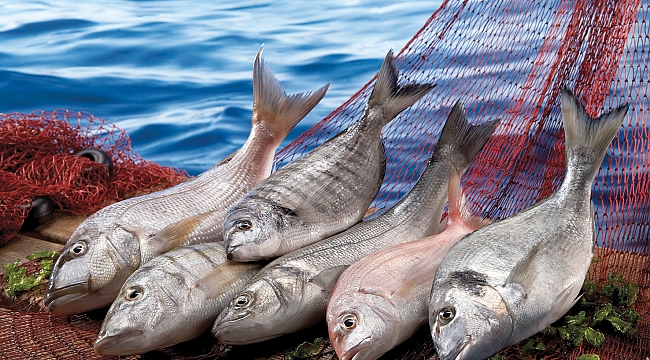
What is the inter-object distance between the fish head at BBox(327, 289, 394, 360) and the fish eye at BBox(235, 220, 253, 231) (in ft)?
1.29

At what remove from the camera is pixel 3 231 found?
3139mm

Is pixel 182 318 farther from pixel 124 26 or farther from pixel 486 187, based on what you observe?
pixel 124 26

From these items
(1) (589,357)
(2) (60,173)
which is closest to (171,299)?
(1) (589,357)

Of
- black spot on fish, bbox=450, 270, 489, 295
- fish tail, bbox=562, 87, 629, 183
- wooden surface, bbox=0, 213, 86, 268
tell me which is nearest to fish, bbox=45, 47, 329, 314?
wooden surface, bbox=0, 213, 86, 268

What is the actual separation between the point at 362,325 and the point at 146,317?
1.90 ft

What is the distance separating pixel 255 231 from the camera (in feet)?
7.17

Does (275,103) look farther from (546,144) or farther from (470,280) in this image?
(470,280)

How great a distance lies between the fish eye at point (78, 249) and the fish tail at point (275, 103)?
2.97ft

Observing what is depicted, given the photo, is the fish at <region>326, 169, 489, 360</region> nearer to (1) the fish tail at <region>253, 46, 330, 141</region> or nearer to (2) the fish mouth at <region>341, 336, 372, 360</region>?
(2) the fish mouth at <region>341, 336, 372, 360</region>

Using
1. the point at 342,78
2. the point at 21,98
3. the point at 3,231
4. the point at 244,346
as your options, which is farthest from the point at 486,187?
the point at 21,98

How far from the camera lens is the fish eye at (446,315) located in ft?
5.67

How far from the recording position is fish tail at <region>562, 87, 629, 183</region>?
2236 mm

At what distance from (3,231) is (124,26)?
23.1 ft

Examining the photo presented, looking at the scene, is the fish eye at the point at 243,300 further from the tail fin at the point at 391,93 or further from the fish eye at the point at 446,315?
the tail fin at the point at 391,93
